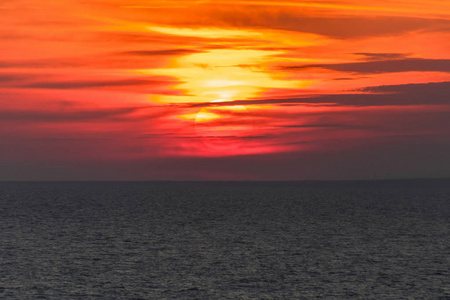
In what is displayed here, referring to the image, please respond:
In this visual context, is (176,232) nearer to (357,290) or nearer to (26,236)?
(26,236)

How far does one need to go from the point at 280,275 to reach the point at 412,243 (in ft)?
114

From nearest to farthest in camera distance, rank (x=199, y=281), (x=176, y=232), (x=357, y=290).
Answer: (x=357, y=290) < (x=199, y=281) < (x=176, y=232)

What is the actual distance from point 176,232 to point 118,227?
15.5 m

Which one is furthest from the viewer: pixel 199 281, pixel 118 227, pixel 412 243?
pixel 118 227

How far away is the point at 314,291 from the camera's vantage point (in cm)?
5216

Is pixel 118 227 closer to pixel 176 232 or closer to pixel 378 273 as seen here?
pixel 176 232

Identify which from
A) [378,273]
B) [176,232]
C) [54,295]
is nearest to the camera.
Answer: [54,295]

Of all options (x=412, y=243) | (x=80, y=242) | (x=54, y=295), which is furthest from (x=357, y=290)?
(x=80, y=242)

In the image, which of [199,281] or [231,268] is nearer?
[199,281]

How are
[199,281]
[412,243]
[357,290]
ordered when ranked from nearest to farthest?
[357,290] < [199,281] < [412,243]

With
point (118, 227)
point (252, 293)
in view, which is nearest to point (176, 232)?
point (118, 227)

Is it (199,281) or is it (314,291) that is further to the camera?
(199,281)

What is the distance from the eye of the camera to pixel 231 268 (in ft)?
209

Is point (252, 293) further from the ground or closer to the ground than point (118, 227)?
closer to the ground
